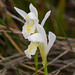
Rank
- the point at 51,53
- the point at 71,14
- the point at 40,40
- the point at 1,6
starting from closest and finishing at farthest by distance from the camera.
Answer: the point at 40,40 < the point at 51,53 < the point at 1,6 < the point at 71,14

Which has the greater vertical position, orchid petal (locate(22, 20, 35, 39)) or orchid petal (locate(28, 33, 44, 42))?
orchid petal (locate(22, 20, 35, 39))

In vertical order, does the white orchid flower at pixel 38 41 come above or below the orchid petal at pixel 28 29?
below

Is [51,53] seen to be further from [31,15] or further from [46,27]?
[31,15]

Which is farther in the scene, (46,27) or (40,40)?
(46,27)

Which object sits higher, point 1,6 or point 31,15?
point 1,6

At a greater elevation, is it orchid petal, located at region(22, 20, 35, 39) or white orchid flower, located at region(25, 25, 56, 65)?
orchid petal, located at region(22, 20, 35, 39)

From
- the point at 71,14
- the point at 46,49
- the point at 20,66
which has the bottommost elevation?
the point at 20,66

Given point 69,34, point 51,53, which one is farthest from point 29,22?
point 69,34

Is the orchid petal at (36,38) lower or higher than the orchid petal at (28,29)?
lower

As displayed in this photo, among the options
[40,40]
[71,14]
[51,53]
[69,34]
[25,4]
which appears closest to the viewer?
[40,40]

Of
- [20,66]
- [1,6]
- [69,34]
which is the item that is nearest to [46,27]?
[20,66]
